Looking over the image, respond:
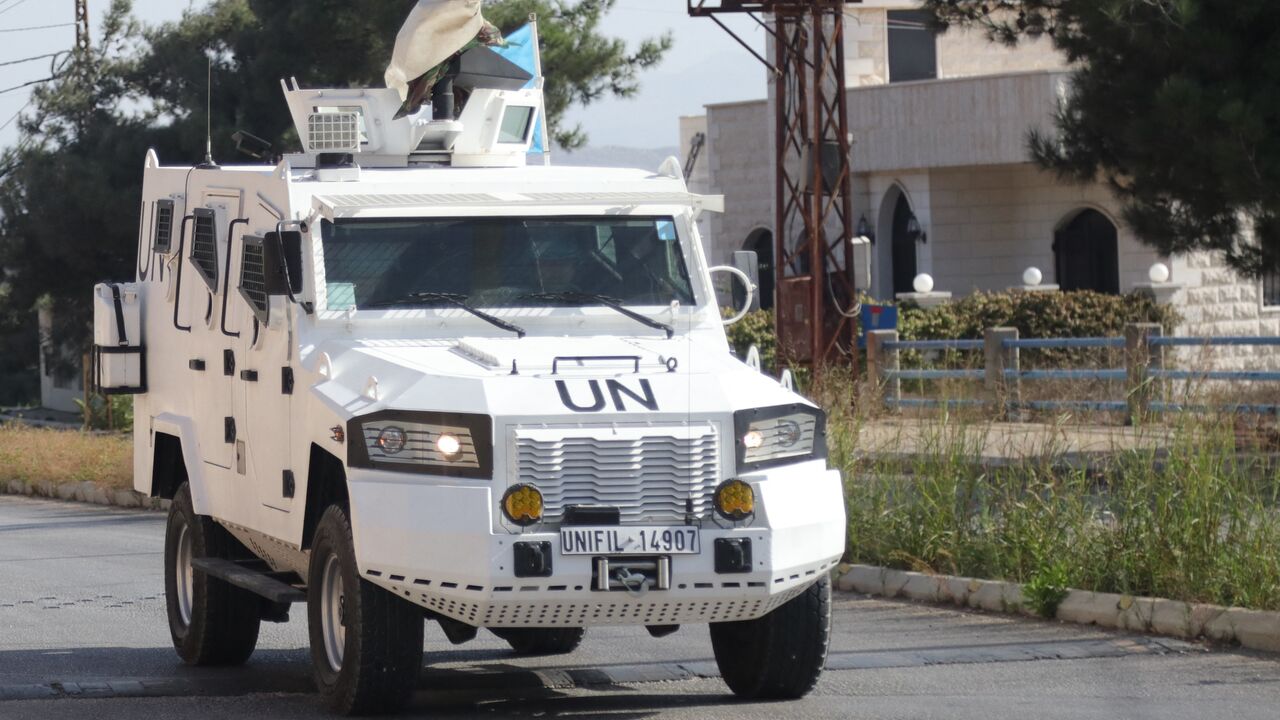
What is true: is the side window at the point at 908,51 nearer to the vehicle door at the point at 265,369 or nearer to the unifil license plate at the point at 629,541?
the vehicle door at the point at 265,369

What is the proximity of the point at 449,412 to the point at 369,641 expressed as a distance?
103cm

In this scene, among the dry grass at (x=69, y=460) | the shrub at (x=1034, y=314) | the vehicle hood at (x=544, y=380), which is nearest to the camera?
the vehicle hood at (x=544, y=380)

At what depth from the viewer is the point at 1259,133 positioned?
16969 millimetres

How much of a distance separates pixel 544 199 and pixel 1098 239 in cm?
2737

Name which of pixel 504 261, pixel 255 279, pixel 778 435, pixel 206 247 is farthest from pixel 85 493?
pixel 778 435

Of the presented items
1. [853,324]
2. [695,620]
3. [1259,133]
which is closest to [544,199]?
[695,620]

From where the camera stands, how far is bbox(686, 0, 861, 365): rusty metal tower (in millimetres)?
24609

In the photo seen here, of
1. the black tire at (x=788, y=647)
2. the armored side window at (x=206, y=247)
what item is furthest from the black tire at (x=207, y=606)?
the black tire at (x=788, y=647)

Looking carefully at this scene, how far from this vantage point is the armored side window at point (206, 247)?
33.2ft

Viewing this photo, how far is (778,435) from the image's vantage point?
8086mm

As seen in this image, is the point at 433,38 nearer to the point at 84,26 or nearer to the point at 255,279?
the point at 255,279

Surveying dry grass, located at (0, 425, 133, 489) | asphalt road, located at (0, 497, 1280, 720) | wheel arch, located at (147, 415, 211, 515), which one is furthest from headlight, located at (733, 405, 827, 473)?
dry grass, located at (0, 425, 133, 489)

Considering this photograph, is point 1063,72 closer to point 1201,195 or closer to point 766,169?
point 766,169

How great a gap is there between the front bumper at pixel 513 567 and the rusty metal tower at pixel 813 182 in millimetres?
16468
